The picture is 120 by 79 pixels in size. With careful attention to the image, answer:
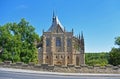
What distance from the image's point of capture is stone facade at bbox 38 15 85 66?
95938 mm

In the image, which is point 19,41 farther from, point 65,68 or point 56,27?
point 56,27

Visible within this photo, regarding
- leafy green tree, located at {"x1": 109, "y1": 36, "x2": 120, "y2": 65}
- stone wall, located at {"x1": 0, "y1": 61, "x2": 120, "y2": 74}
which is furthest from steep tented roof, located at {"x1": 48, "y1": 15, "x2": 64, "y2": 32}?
stone wall, located at {"x1": 0, "y1": 61, "x2": 120, "y2": 74}

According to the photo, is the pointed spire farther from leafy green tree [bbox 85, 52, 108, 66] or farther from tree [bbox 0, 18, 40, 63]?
tree [bbox 0, 18, 40, 63]

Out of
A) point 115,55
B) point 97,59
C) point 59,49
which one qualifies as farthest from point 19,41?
point 97,59

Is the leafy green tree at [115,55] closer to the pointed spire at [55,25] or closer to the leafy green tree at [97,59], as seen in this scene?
the leafy green tree at [97,59]

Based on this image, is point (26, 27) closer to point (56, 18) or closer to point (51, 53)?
point (51, 53)

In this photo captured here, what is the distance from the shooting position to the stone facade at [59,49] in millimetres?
95938

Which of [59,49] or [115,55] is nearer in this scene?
[115,55]

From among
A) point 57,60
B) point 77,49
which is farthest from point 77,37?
point 57,60

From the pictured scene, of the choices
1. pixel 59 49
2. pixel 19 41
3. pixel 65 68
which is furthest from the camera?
pixel 59 49

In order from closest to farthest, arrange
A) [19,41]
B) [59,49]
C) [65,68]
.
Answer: [65,68] → [19,41] → [59,49]

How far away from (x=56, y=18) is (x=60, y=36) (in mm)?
12328

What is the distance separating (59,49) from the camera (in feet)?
318

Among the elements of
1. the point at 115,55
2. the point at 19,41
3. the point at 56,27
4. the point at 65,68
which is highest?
the point at 56,27
